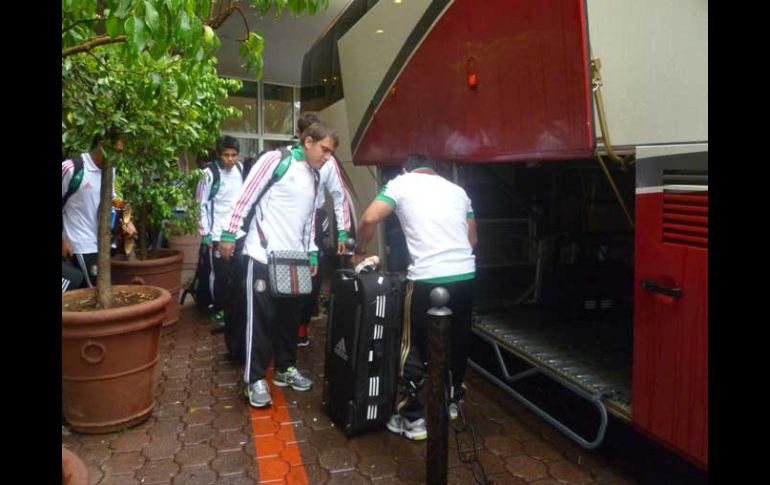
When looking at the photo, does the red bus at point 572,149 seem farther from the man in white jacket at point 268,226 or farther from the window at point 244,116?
the window at point 244,116

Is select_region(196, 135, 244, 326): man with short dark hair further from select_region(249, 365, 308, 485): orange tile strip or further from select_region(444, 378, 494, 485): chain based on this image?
select_region(444, 378, 494, 485): chain

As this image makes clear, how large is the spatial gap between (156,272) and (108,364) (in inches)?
88.7

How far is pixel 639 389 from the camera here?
2.63m

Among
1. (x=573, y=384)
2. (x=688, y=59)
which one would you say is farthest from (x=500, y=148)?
(x=573, y=384)

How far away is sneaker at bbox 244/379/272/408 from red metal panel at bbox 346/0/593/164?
198 centimetres

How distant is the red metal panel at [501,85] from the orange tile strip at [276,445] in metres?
2.03

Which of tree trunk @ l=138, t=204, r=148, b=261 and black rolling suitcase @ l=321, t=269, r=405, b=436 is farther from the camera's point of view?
tree trunk @ l=138, t=204, r=148, b=261

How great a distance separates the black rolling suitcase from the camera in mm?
3166

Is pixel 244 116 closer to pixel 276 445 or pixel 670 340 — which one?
pixel 276 445

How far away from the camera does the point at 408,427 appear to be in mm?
3316

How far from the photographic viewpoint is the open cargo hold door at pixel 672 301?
90.1 inches

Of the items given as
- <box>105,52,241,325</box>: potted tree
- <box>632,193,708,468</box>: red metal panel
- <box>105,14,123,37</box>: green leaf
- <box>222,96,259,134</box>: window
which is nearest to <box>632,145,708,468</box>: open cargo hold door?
<box>632,193,708,468</box>: red metal panel

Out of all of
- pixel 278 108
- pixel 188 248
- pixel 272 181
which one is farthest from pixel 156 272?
pixel 278 108

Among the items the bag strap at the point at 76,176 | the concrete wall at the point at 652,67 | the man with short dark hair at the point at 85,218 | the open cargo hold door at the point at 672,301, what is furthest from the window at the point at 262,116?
the open cargo hold door at the point at 672,301
